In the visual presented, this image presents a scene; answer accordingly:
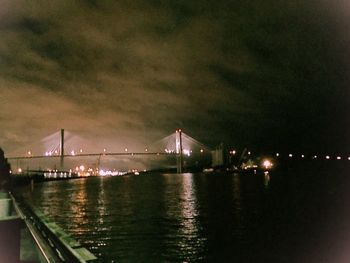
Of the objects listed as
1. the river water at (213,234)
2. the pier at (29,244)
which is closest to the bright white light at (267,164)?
the river water at (213,234)

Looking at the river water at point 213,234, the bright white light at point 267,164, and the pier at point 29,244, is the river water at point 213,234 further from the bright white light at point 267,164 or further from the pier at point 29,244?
the bright white light at point 267,164

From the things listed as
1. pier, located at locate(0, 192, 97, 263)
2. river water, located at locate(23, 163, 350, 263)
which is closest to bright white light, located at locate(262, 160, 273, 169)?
river water, located at locate(23, 163, 350, 263)

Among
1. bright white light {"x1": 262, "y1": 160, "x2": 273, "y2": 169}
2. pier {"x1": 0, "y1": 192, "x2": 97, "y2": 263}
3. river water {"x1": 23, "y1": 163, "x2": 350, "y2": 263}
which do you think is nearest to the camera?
pier {"x1": 0, "y1": 192, "x2": 97, "y2": 263}

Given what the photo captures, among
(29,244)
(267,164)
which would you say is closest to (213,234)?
(29,244)

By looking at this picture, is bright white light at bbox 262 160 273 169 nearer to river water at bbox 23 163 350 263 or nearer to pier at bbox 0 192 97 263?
river water at bbox 23 163 350 263

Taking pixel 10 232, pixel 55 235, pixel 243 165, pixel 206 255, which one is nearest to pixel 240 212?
pixel 206 255

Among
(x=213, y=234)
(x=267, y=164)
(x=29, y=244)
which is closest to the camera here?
(x=29, y=244)

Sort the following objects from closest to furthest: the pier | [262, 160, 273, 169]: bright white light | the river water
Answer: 1. the pier
2. the river water
3. [262, 160, 273, 169]: bright white light

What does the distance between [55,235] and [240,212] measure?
17721 mm

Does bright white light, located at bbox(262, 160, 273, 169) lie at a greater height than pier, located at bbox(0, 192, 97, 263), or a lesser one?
greater

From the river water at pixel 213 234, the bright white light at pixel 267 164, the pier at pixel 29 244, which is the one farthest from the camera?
the bright white light at pixel 267 164

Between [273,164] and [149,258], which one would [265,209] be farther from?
[273,164]

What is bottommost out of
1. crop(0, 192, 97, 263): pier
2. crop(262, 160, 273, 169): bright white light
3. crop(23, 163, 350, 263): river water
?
crop(23, 163, 350, 263): river water

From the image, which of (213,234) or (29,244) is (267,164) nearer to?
(213,234)
